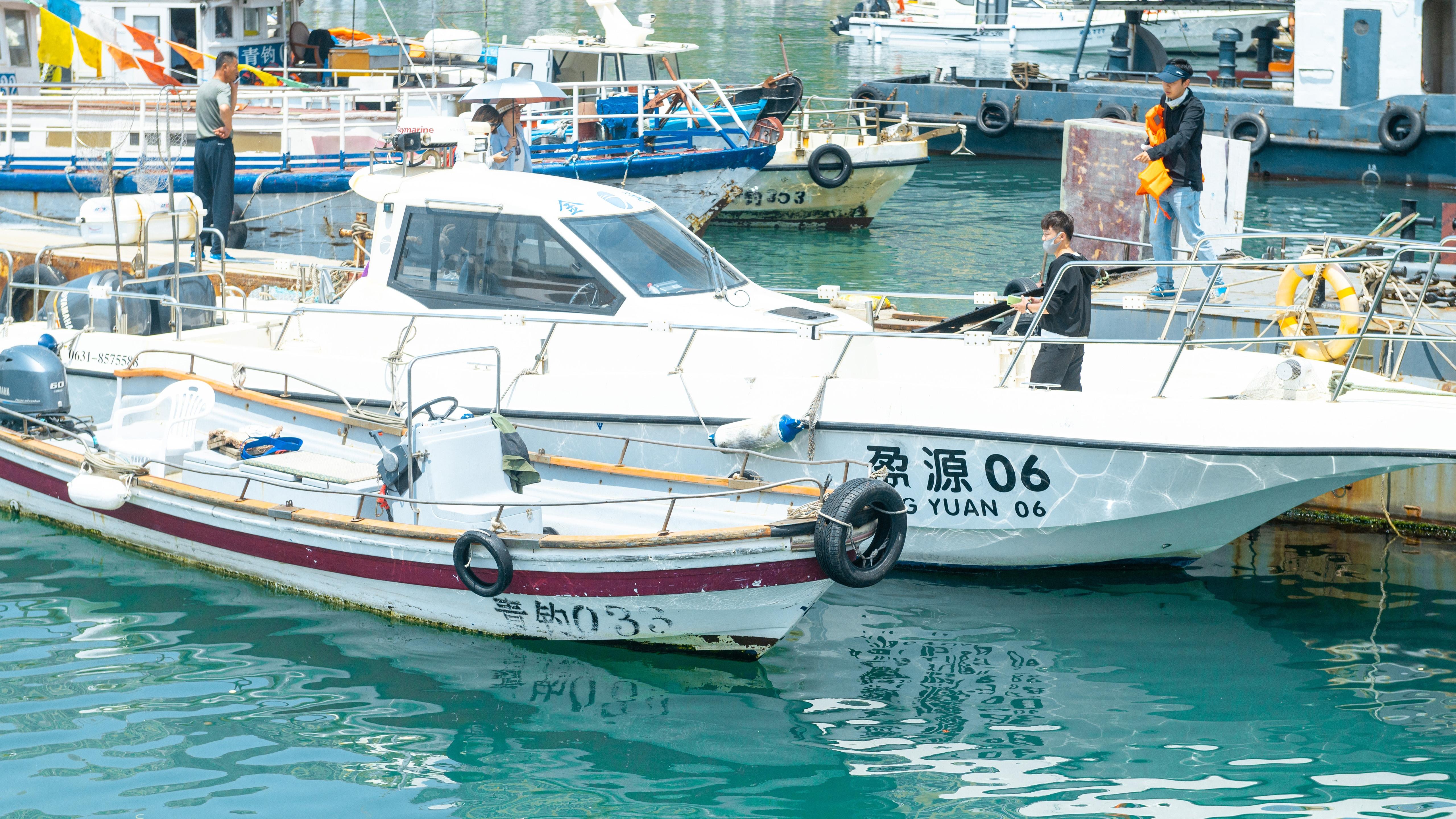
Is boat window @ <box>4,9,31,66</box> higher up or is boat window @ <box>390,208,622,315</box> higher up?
boat window @ <box>4,9,31,66</box>

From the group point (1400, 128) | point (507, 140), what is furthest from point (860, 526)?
point (1400, 128)

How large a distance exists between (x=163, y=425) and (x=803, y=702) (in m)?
4.56

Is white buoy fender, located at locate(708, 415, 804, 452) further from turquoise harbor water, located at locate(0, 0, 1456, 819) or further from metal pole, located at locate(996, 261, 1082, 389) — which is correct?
metal pole, located at locate(996, 261, 1082, 389)

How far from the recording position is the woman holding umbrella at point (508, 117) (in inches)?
467

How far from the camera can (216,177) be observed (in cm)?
1363

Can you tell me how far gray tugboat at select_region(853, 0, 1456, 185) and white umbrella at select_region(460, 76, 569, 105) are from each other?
464 inches

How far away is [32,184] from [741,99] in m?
13.7

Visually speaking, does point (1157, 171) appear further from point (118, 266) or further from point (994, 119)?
point (994, 119)

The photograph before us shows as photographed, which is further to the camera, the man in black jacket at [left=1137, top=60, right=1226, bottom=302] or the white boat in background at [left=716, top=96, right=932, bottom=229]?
the white boat in background at [left=716, top=96, right=932, bottom=229]

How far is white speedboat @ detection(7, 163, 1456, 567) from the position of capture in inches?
312

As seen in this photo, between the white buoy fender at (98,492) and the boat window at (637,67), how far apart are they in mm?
13954

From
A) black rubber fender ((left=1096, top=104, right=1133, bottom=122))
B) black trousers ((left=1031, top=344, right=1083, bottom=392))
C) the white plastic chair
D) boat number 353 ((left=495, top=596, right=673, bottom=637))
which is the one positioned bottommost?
boat number 353 ((left=495, top=596, right=673, bottom=637))

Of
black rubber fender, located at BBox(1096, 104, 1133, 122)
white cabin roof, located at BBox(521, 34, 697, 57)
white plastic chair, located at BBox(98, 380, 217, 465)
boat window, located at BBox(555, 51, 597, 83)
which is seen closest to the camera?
white plastic chair, located at BBox(98, 380, 217, 465)

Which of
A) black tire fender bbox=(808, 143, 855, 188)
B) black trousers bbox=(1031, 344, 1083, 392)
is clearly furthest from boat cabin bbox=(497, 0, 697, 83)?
black trousers bbox=(1031, 344, 1083, 392)
